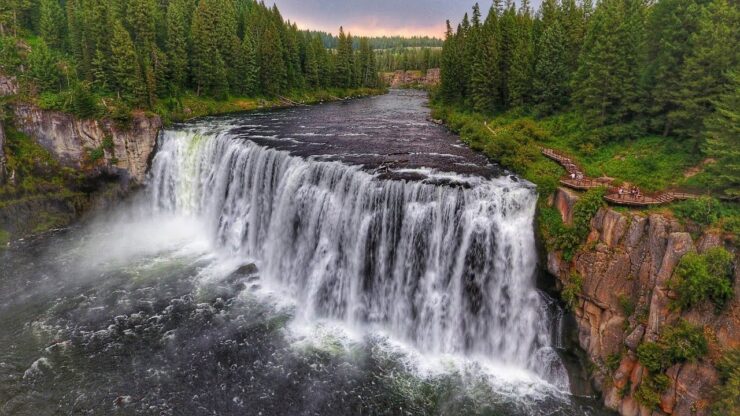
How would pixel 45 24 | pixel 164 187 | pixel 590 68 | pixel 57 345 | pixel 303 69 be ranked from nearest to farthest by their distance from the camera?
pixel 57 345 → pixel 590 68 → pixel 164 187 → pixel 45 24 → pixel 303 69

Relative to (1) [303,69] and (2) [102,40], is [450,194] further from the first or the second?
(1) [303,69]

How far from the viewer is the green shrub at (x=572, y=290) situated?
62.1ft

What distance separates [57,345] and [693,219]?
31525 mm

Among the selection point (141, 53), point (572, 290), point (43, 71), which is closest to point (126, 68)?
point (141, 53)

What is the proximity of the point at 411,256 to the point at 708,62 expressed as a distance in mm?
20556

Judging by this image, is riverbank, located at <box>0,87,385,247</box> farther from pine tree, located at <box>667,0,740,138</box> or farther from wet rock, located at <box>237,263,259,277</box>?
pine tree, located at <box>667,0,740,138</box>

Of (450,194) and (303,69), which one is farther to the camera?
(303,69)

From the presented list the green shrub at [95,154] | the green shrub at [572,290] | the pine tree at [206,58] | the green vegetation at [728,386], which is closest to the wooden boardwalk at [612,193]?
the green shrub at [572,290]

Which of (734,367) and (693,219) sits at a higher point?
(693,219)

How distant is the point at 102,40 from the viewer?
51469 millimetres

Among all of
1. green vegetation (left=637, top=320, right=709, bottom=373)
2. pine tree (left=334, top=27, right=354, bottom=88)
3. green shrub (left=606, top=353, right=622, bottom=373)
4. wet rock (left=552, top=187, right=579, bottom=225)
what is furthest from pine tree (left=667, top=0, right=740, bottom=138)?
pine tree (left=334, top=27, right=354, bottom=88)

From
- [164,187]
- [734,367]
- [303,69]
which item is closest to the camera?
[734,367]

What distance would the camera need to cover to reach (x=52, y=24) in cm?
5806

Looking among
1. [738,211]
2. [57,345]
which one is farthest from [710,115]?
[57,345]
